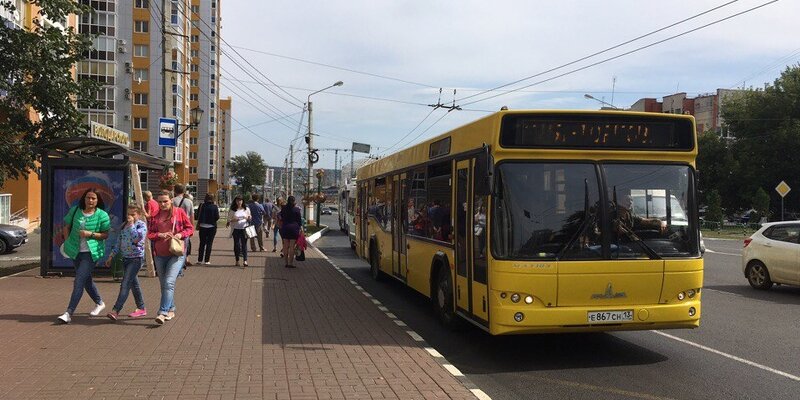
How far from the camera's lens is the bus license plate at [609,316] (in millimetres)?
6875

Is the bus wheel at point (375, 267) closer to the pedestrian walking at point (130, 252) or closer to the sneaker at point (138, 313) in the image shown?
the sneaker at point (138, 313)

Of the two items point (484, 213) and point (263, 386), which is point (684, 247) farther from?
point (263, 386)

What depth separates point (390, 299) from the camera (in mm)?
11891

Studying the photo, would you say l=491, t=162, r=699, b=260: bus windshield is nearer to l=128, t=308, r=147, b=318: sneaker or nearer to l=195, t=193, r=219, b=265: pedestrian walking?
l=128, t=308, r=147, b=318: sneaker

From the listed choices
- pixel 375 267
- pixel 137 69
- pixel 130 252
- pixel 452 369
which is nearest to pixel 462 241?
pixel 452 369

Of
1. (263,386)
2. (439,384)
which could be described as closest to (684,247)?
(439,384)

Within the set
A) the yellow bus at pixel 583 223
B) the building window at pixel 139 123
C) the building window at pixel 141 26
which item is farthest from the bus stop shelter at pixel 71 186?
the building window at pixel 141 26

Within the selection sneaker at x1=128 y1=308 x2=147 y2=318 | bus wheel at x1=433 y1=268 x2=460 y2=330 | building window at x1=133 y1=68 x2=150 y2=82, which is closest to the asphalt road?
bus wheel at x1=433 y1=268 x2=460 y2=330

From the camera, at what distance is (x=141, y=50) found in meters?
65.1

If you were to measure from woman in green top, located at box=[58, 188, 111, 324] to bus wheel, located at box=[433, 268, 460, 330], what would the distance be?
4386 millimetres

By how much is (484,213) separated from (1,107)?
1122 centimetres

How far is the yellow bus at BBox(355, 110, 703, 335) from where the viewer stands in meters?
6.84

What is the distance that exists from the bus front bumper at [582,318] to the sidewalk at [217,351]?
872mm

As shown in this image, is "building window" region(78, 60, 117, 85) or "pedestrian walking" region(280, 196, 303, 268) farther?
"building window" region(78, 60, 117, 85)
